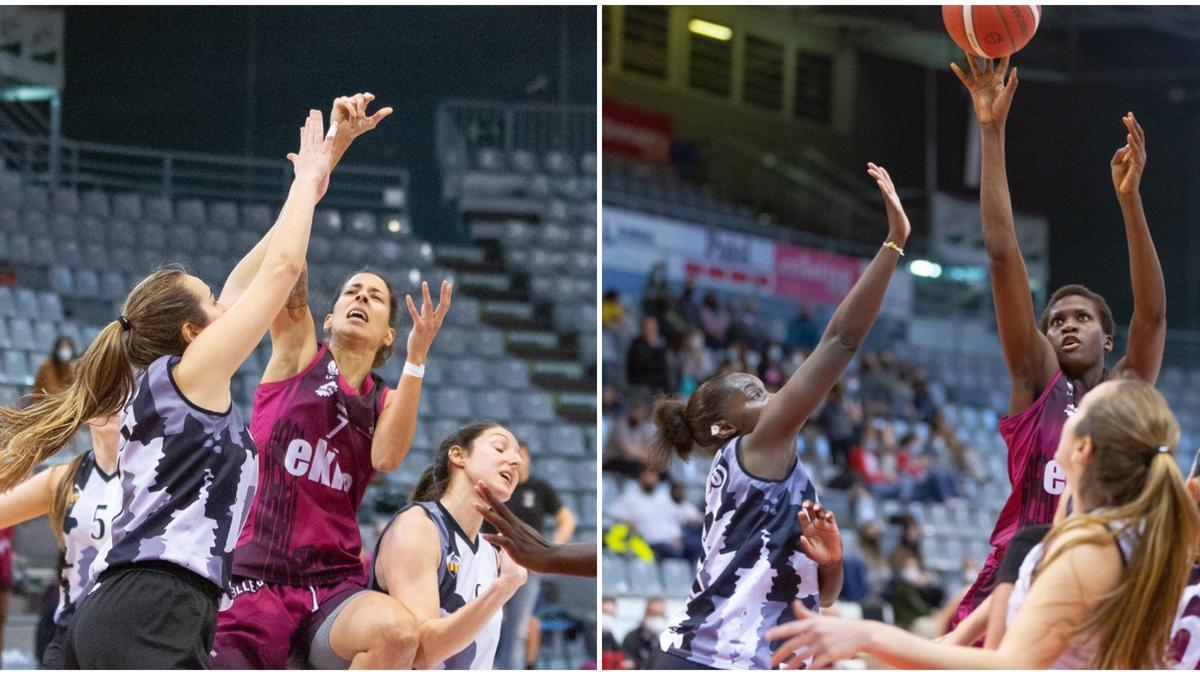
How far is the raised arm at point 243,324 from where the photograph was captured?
3270 millimetres

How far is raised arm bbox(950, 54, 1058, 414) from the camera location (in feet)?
12.1

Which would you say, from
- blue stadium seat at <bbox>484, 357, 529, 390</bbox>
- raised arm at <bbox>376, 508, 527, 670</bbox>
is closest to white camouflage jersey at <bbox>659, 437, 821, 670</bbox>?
raised arm at <bbox>376, 508, 527, 670</bbox>

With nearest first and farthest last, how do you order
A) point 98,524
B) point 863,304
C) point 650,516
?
point 863,304 → point 98,524 → point 650,516

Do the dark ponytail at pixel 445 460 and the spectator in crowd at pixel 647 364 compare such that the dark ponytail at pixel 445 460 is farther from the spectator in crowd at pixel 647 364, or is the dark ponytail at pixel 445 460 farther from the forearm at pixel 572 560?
the spectator in crowd at pixel 647 364

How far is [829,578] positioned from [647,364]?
916 cm

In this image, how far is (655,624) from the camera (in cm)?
859

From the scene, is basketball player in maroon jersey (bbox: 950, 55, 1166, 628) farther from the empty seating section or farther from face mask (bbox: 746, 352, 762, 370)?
face mask (bbox: 746, 352, 762, 370)

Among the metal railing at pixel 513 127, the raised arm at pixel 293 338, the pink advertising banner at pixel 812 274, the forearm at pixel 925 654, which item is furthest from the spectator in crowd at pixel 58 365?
the pink advertising banner at pixel 812 274

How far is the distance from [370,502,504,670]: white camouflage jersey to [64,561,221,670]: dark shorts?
83cm

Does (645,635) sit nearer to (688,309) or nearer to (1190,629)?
(1190,629)

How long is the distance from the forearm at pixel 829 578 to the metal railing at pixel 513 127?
954 centimetres

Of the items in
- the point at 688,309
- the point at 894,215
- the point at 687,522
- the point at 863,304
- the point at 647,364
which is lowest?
the point at 687,522

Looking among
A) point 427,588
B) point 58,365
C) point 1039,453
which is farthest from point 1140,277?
point 58,365

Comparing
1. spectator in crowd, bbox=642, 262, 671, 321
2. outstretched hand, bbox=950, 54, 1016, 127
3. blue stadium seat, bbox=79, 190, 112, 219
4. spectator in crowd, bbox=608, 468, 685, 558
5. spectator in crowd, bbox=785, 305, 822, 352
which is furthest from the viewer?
spectator in crowd, bbox=785, 305, 822, 352
